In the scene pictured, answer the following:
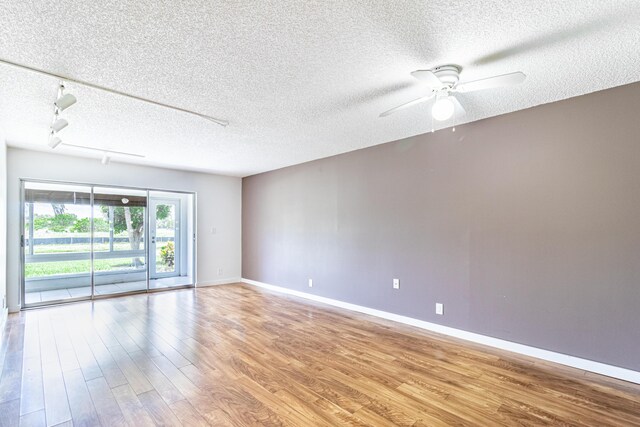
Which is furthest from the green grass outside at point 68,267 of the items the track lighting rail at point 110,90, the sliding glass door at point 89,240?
the track lighting rail at point 110,90

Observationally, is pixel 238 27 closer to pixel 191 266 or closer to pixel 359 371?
pixel 359 371

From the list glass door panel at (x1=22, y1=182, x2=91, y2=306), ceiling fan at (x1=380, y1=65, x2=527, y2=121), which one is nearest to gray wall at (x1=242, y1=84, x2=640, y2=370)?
ceiling fan at (x1=380, y1=65, x2=527, y2=121)

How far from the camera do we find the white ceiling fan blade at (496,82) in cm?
201

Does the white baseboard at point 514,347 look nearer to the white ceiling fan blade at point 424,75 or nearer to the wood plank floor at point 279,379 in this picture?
the wood plank floor at point 279,379

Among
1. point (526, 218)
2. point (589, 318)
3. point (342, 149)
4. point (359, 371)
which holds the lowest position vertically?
point (359, 371)

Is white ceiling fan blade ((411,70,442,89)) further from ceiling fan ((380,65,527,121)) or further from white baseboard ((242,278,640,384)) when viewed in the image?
white baseboard ((242,278,640,384))

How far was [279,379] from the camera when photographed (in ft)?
8.59

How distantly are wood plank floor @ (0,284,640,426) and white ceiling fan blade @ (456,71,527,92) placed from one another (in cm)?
→ 225

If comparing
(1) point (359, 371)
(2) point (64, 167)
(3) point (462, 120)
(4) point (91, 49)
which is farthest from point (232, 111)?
(2) point (64, 167)

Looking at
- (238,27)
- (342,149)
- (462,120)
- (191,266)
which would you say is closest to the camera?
(238,27)

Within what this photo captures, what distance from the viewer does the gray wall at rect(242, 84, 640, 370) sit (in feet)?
8.73

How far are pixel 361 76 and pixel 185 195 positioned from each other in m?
5.82

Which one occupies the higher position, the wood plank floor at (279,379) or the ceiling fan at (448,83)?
the ceiling fan at (448,83)

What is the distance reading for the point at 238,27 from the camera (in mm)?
1859
